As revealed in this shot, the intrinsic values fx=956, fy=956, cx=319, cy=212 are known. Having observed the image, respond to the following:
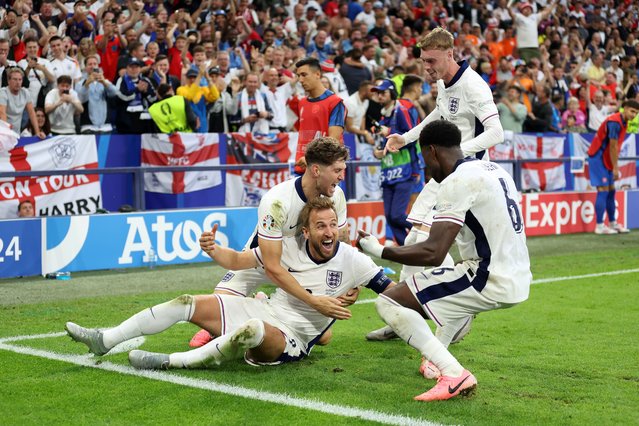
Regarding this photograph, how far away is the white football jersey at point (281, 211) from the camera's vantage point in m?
6.30

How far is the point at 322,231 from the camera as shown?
20.4 ft

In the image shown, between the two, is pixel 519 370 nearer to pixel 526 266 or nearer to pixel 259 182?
pixel 526 266

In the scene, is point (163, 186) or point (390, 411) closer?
point (390, 411)

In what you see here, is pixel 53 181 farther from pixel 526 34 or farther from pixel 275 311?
pixel 526 34

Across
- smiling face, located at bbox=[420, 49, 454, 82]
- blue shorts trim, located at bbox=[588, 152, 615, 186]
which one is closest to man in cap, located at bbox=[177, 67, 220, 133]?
blue shorts trim, located at bbox=[588, 152, 615, 186]

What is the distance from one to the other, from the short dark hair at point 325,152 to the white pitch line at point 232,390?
5.09 feet

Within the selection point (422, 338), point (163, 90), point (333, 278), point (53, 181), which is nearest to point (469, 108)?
point (333, 278)

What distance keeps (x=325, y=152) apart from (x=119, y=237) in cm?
578

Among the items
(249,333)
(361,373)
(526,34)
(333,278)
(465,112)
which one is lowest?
(361,373)

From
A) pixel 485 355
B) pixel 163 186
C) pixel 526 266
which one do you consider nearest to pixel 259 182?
pixel 163 186

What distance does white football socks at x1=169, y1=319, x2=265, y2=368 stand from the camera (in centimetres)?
594

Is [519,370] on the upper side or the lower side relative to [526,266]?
lower

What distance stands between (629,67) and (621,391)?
2106 centimetres

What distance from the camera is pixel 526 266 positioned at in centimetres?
Answer: 577
